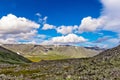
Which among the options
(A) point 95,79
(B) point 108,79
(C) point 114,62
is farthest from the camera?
(C) point 114,62

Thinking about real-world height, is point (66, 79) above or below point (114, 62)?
below

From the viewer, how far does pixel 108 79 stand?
105 ft

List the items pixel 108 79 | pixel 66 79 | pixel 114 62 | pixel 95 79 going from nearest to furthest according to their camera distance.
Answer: pixel 108 79 < pixel 95 79 < pixel 66 79 < pixel 114 62

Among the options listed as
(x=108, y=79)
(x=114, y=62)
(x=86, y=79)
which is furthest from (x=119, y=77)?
(x=114, y=62)

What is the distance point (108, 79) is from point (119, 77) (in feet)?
4.86

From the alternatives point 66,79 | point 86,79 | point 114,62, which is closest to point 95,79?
point 86,79

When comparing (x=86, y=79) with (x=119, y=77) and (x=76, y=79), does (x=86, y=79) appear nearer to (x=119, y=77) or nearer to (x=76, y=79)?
(x=76, y=79)

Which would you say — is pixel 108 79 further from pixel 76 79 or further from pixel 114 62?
pixel 114 62

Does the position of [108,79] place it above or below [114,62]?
below

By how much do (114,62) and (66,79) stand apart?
29.0 metres

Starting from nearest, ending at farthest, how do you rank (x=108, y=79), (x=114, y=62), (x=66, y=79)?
1. (x=108, y=79)
2. (x=66, y=79)
3. (x=114, y=62)

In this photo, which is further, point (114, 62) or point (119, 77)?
point (114, 62)

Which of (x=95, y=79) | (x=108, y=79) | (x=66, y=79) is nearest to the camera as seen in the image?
(x=108, y=79)

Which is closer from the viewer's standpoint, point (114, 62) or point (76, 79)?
point (76, 79)
